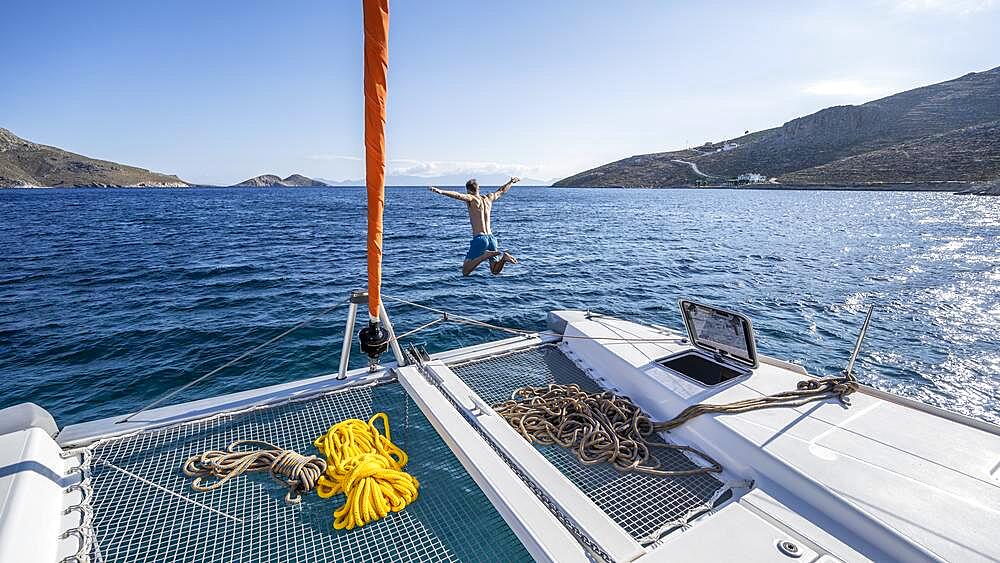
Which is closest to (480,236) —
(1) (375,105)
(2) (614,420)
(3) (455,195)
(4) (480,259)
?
(4) (480,259)

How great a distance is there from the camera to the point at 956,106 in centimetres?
11844

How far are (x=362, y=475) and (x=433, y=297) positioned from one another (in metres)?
11.9

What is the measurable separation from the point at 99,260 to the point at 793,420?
27933 mm

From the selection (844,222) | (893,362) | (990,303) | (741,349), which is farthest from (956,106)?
(741,349)

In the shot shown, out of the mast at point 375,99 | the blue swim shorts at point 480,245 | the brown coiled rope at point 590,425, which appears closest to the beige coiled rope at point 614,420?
the brown coiled rope at point 590,425

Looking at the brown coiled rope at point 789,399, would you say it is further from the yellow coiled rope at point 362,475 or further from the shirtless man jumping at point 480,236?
the shirtless man jumping at point 480,236

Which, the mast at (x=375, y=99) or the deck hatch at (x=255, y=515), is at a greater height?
the mast at (x=375, y=99)

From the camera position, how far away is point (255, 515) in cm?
338

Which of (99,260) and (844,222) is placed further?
(844,222)

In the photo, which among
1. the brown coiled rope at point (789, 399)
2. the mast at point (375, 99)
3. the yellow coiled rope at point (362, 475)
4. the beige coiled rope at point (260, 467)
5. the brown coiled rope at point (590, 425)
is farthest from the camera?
the brown coiled rope at point (789, 399)

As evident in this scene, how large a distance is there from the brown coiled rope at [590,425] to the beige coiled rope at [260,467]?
80.0 inches

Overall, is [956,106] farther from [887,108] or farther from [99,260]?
[99,260]

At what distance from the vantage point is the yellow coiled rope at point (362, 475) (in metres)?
3.35

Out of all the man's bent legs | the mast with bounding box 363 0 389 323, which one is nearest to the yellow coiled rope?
the mast with bounding box 363 0 389 323
